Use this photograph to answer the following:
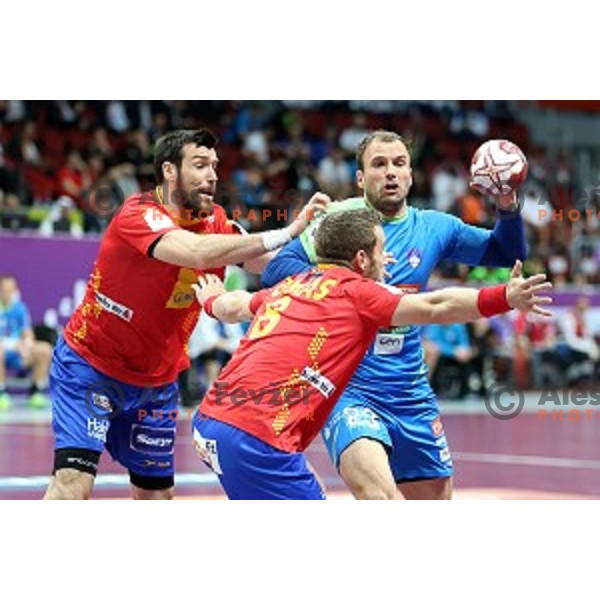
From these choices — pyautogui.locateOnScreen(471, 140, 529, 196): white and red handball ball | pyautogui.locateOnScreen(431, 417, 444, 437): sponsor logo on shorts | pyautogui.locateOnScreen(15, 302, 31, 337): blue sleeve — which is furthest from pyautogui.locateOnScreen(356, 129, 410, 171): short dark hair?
pyautogui.locateOnScreen(15, 302, 31, 337): blue sleeve

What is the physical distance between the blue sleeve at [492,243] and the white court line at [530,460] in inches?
243

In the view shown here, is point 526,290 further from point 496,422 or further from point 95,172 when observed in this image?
point 95,172

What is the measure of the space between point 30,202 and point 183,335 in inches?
507

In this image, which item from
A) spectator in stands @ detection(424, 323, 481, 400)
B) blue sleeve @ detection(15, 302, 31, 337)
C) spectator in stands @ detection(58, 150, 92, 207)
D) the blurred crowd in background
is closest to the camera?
blue sleeve @ detection(15, 302, 31, 337)

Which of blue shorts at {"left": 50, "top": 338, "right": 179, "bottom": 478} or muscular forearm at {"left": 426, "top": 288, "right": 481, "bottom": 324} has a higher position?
muscular forearm at {"left": 426, "top": 288, "right": 481, "bottom": 324}

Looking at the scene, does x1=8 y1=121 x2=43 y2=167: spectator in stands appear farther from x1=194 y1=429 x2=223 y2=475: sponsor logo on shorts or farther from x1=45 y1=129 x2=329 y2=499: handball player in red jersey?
x1=194 y1=429 x2=223 y2=475: sponsor logo on shorts

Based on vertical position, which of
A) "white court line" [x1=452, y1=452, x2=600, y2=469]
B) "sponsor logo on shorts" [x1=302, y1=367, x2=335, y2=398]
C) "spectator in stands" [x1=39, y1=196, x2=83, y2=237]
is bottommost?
"white court line" [x1=452, y1=452, x2=600, y2=469]

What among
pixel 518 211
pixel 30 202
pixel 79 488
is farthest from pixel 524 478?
pixel 30 202

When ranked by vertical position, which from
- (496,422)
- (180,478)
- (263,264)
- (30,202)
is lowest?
(496,422)

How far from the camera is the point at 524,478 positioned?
1256 centimetres

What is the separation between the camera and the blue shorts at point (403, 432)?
23.5 ft

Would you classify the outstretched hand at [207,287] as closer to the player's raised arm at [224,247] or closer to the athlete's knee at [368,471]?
the player's raised arm at [224,247]

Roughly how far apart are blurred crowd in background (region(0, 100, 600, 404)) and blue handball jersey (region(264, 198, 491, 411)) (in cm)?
906

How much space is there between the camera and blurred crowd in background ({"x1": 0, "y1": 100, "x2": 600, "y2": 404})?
20125mm
